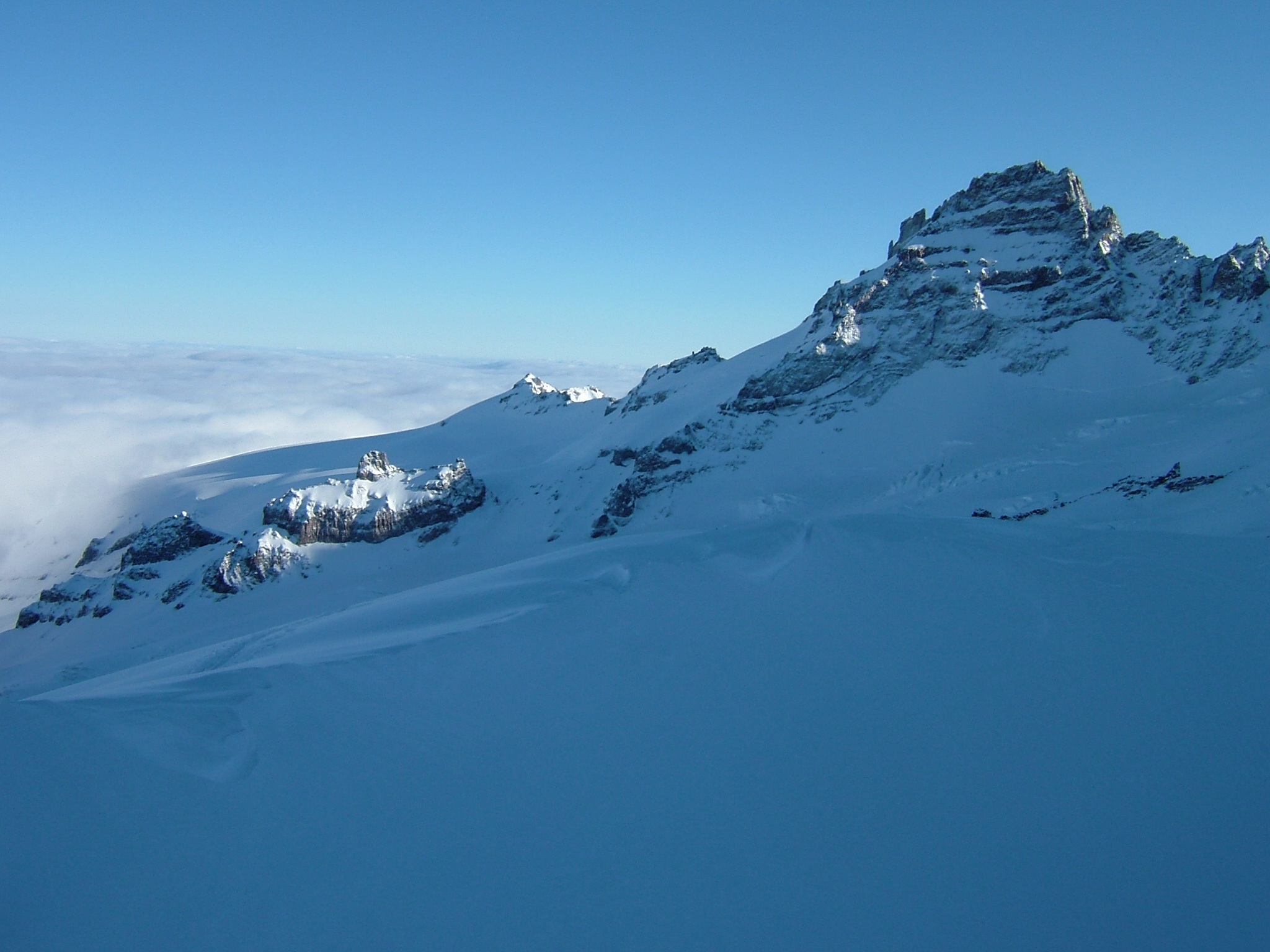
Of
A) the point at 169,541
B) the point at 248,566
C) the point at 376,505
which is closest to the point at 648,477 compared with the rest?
the point at 376,505

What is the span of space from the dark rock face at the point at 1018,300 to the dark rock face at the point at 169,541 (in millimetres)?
33732

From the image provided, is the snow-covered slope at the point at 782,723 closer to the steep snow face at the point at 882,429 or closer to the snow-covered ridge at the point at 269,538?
the steep snow face at the point at 882,429

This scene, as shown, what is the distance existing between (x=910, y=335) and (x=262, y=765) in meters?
44.5

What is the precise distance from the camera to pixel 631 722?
6574mm

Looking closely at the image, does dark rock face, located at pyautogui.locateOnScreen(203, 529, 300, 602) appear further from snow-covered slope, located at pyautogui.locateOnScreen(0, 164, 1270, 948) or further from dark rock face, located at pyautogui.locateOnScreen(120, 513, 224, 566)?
snow-covered slope, located at pyautogui.locateOnScreen(0, 164, 1270, 948)

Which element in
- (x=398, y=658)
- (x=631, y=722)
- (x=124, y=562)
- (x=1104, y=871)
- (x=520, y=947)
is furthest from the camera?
(x=124, y=562)

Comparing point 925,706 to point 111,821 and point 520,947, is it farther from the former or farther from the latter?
point 111,821

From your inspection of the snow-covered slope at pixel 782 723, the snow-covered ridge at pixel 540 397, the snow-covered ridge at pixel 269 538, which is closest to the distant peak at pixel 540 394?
the snow-covered ridge at pixel 540 397

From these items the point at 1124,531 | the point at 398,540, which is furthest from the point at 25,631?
the point at 1124,531

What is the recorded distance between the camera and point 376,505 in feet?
144

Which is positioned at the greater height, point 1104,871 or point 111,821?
point 111,821

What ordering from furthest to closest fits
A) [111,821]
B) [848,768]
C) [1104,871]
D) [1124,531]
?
[1124,531] < [848,768] < [111,821] < [1104,871]

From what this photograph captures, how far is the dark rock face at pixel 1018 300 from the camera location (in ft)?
126

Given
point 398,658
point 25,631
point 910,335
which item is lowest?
point 25,631
